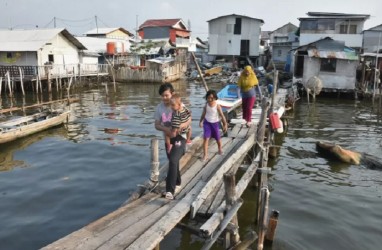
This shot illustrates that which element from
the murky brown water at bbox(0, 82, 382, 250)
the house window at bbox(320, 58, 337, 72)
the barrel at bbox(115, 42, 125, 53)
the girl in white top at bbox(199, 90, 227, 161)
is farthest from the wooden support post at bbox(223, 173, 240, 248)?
the barrel at bbox(115, 42, 125, 53)

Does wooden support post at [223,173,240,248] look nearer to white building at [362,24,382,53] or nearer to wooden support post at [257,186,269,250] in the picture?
wooden support post at [257,186,269,250]

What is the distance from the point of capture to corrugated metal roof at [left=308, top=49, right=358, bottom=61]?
84.6 ft

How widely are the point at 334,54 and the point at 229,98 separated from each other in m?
11.6

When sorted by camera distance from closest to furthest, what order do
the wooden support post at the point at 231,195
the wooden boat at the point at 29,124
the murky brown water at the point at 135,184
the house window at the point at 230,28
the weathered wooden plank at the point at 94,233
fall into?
the weathered wooden plank at the point at 94,233 → the wooden support post at the point at 231,195 → the murky brown water at the point at 135,184 → the wooden boat at the point at 29,124 → the house window at the point at 230,28

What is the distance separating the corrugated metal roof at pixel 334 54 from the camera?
25.8m

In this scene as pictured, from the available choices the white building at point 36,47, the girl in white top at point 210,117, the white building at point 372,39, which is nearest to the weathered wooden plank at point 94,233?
the girl in white top at point 210,117

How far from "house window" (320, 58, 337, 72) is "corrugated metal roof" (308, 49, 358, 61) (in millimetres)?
659

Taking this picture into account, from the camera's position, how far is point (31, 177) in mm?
11211

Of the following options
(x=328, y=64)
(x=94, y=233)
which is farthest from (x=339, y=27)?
Answer: (x=94, y=233)

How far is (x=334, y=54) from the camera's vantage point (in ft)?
86.2

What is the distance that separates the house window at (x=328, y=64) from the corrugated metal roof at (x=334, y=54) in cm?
66

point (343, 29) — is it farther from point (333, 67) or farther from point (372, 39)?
point (333, 67)

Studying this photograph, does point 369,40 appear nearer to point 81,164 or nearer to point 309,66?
point 309,66

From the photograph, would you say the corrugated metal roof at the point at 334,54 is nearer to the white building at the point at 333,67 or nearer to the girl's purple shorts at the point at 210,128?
the white building at the point at 333,67
